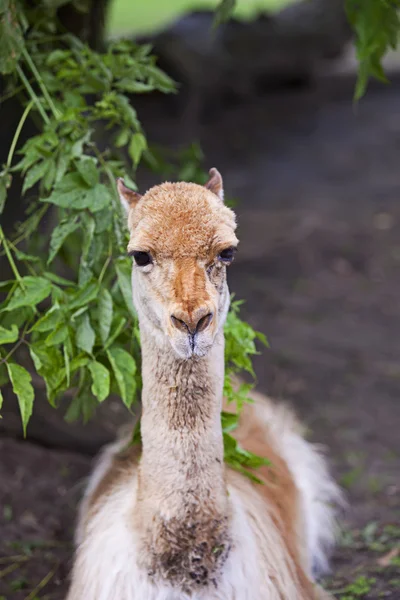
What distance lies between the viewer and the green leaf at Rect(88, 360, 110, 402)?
9.64 feet

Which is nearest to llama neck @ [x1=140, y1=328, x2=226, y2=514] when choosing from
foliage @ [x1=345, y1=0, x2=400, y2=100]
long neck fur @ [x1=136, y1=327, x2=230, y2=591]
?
long neck fur @ [x1=136, y1=327, x2=230, y2=591]

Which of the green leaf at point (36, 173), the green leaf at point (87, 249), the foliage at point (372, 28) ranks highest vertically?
the foliage at point (372, 28)

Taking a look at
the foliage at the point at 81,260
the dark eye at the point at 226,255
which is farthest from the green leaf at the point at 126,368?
the dark eye at the point at 226,255

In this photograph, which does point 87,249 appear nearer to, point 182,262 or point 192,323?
point 182,262

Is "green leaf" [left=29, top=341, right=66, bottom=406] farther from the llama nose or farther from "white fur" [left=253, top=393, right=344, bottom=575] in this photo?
"white fur" [left=253, top=393, right=344, bottom=575]

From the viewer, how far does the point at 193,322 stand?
2.40m

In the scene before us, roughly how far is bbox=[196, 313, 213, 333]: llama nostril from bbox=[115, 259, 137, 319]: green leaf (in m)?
0.68

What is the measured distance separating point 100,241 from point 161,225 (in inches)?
24.1

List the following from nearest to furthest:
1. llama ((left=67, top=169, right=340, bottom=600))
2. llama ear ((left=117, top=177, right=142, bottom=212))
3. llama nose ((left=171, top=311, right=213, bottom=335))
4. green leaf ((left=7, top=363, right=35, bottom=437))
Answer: llama nose ((left=171, top=311, right=213, bottom=335)), llama ((left=67, top=169, right=340, bottom=600)), green leaf ((left=7, top=363, right=35, bottom=437)), llama ear ((left=117, top=177, right=142, bottom=212))

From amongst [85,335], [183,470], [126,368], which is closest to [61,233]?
[85,335]

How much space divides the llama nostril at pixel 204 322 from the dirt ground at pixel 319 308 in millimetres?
1934

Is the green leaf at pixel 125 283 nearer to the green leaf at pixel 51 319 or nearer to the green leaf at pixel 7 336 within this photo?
the green leaf at pixel 51 319

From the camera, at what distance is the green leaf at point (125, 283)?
3.07m

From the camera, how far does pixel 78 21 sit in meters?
4.46
